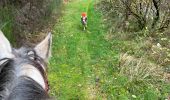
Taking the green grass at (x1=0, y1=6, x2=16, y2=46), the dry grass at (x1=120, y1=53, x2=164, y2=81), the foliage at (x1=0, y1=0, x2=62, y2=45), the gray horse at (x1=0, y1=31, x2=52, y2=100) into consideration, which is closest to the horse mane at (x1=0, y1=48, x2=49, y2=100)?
the gray horse at (x1=0, y1=31, x2=52, y2=100)

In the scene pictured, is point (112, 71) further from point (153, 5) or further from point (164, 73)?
point (153, 5)

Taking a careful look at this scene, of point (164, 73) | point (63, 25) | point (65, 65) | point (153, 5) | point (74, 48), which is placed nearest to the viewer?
point (164, 73)

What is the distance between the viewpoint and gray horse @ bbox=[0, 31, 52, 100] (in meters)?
2.40

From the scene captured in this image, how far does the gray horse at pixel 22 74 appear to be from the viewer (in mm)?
2404

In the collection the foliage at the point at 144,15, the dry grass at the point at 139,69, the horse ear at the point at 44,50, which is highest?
the horse ear at the point at 44,50

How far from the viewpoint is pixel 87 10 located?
82.8 feet

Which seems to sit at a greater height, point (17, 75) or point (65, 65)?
point (17, 75)

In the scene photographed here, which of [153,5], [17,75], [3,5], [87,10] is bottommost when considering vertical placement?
[87,10]

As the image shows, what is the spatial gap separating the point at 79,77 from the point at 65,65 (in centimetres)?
121

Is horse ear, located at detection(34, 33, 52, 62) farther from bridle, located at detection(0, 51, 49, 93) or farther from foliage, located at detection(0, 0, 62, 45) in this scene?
foliage, located at detection(0, 0, 62, 45)

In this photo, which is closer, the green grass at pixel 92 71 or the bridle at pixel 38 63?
the bridle at pixel 38 63

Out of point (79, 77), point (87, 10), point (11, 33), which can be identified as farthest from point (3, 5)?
point (87, 10)

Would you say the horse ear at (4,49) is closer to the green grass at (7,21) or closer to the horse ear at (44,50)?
the horse ear at (44,50)

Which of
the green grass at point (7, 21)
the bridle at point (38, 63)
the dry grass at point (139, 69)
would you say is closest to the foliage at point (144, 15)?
the dry grass at point (139, 69)
